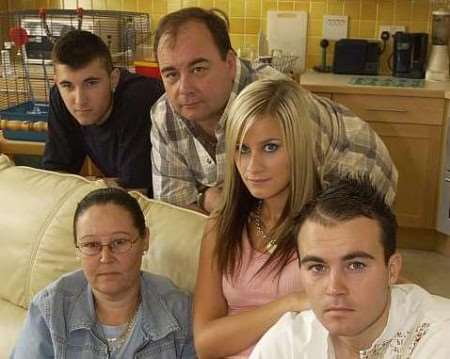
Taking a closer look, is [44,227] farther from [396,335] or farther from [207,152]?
[396,335]

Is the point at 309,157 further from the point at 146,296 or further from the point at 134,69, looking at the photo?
the point at 134,69

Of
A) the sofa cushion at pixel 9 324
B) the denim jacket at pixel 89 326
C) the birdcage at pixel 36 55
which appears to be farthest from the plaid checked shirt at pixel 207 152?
the birdcage at pixel 36 55

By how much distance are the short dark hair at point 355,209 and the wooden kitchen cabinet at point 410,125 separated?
245cm

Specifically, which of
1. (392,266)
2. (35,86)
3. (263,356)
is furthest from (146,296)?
(35,86)

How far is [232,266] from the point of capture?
5.49 feet

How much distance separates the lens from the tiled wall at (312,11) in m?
4.11

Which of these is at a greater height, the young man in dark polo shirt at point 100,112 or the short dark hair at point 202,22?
the short dark hair at point 202,22

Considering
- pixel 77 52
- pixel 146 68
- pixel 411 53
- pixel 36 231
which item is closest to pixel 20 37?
pixel 146 68

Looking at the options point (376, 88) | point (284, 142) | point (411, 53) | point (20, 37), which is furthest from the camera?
point (411, 53)

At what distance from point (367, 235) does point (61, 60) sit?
1.40m

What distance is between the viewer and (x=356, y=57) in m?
4.07

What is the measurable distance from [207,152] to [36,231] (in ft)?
1.92

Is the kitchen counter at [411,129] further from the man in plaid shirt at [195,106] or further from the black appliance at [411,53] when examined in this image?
the man in plaid shirt at [195,106]

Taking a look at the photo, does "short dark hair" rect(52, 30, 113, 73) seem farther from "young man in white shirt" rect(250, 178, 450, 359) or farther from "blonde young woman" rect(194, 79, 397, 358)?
"young man in white shirt" rect(250, 178, 450, 359)
